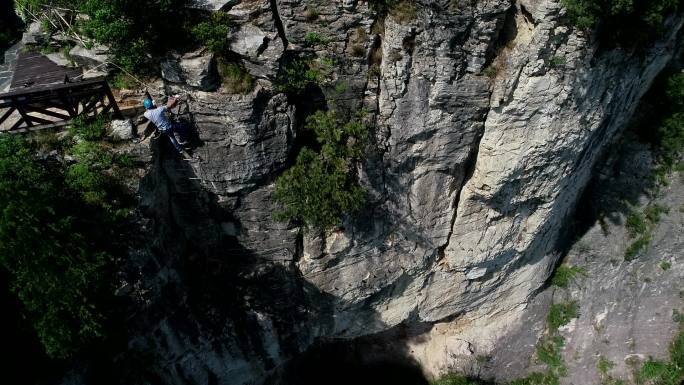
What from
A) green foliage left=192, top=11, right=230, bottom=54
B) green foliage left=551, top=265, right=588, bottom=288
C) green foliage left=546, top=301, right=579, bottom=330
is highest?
green foliage left=192, top=11, right=230, bottom=54

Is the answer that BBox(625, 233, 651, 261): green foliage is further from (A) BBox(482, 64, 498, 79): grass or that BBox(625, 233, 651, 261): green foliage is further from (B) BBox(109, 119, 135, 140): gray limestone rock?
(B) BBox(109, 119, 135, 140): gray limestone rock

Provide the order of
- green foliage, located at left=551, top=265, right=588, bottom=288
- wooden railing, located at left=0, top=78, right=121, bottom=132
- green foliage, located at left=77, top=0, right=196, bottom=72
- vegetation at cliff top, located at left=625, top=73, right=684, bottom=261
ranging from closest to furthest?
green foliage, located at left=77, top=0, right=196, bottom=72
wooden railing, located at left=0, top=78, right=121, bottom=132
vegetation at cliff top, located at left=625, top=73, right=684, bottom=261
green foliage, located at left=551, top=265, right=588, bottom=288

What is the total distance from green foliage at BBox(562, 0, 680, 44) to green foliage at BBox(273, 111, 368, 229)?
5.43m

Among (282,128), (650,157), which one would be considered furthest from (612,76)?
(282,128)

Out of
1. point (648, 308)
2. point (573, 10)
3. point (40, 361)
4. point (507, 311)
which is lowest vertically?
point (507, 311)

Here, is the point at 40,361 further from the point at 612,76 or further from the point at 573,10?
the point at 612,76

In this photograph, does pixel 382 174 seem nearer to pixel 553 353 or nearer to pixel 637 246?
pixel 637 246

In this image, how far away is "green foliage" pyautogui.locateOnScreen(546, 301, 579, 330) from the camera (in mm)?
19484

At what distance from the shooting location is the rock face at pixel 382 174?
37.3 feet

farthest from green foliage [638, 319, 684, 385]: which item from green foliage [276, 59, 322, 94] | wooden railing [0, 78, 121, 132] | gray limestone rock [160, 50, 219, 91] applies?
wooden railing [0, 78, 121, 132]

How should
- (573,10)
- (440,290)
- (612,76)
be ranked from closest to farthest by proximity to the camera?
(573,10)
(612,76)
(440,290)

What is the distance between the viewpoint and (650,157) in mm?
17312

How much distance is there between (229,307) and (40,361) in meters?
5.49

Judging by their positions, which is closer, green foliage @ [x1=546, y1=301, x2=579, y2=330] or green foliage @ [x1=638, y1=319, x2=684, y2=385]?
green foliage @ [x1=638, y1=319, x2=684, y2=385]
